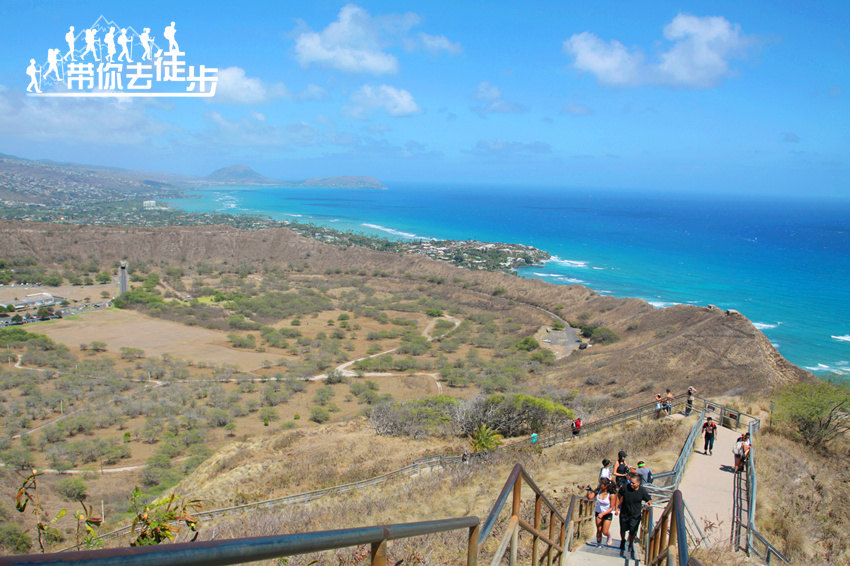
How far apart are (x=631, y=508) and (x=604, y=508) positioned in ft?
2.04

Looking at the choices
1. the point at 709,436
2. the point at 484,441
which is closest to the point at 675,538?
the point at 709,436

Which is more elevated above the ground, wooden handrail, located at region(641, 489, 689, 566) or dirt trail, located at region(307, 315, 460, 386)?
Result: wooden handrail, located at region(641, 489, 689, 566)

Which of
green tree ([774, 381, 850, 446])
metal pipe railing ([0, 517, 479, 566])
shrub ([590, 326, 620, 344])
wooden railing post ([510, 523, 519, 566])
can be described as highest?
metal pipe railing ([0, 517, 479, 566])

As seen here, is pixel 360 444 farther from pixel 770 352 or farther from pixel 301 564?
pixel 770 352

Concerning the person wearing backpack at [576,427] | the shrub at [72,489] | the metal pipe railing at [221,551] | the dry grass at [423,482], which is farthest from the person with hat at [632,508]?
the shrub at [72,489]

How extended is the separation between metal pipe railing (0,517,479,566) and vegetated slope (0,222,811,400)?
23511 millimetres

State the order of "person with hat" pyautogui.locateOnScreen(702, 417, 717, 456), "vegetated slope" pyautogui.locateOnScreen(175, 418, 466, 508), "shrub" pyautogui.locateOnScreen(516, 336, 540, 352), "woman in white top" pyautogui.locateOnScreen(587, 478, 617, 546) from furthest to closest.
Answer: "shrub" pyautogui.locateOnScreen(516, 336, 540, 352) → "vegetated slope" pyautogui.locateOnScreen(175, 418, 466, 508) → "person with hat" pyautogui.locateOnScreen(702, 417, 717, 456) → "woman in white top" pyautogui.locateOnScreen(587, 478, 617, 546)

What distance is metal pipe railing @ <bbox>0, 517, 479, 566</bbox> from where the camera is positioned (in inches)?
42.3

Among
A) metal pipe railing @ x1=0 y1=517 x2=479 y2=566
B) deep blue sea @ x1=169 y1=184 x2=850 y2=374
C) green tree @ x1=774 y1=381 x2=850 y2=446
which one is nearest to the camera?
metal pipe railing @ x1=0 y1=517 x2=479 y2=566

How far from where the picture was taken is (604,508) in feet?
24.7

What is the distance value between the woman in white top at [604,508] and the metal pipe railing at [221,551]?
650 centimetres

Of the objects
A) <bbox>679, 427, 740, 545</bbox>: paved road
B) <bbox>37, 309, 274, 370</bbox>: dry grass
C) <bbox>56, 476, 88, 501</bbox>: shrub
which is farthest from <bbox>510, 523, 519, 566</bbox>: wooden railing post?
<bbox>37, 309, 274, 370</bbox>: dry grass

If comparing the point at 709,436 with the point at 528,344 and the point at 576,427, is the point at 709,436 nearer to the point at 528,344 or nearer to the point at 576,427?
the point at 576,427

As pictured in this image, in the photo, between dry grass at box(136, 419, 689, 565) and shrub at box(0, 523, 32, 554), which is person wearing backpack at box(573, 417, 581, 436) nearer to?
dry grass at box(136, 419, 689, 565)
